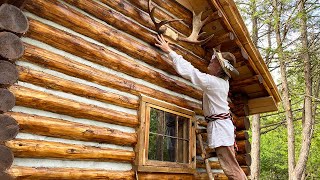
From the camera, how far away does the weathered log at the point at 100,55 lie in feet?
13.2

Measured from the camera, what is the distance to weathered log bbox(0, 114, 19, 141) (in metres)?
3.24

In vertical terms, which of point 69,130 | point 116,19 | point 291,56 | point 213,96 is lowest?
point 69,130

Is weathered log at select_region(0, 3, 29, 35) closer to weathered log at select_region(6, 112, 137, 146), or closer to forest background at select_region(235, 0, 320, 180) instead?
weathered log at select_region(6, 112, 137, 146)

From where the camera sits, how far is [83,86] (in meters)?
4.43

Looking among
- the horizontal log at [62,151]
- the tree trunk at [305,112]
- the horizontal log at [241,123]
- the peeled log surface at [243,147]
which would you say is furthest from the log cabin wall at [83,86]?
the tree trunk at [305,112]

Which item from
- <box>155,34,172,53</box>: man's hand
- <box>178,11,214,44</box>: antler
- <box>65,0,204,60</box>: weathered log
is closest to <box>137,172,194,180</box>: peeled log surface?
<box>155,34,172,53</box>: man's hand

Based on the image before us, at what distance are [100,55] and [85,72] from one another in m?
0.37

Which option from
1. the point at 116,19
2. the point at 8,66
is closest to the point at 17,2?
the point at 8,66

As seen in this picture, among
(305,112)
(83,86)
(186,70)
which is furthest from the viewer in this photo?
(305,112)

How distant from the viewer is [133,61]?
533cm

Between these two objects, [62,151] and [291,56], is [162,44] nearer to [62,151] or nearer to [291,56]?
[62,151]

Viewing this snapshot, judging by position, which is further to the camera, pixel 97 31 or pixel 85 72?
pixel 97 31

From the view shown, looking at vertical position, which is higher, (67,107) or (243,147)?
(67,107)

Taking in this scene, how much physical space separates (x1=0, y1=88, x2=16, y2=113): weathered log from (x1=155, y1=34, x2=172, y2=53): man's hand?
2831 millimetres
